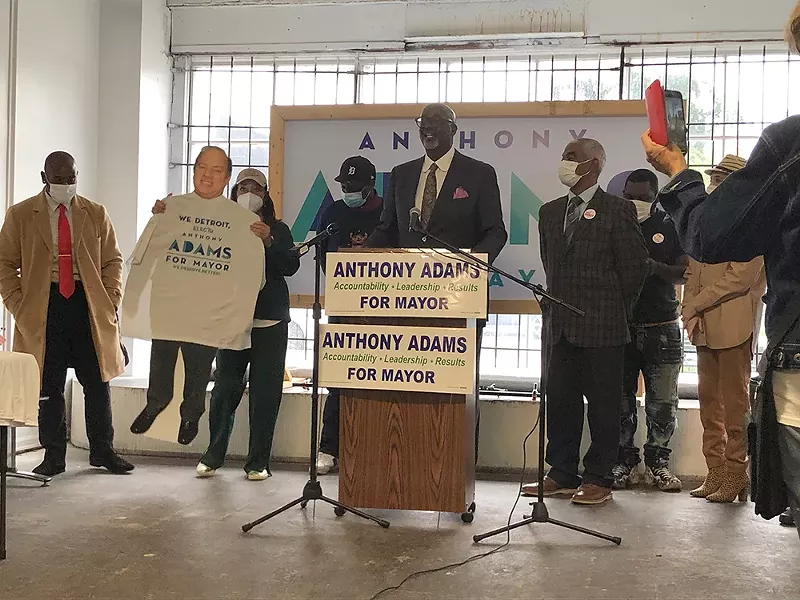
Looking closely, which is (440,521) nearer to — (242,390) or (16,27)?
(242,390)

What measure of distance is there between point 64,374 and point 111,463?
1.79 feet

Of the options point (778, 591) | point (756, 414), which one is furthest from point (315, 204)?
point (756, 414)

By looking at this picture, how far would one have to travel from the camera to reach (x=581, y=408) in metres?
4.12

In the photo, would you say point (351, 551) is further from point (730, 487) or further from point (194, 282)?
point (730, 487)

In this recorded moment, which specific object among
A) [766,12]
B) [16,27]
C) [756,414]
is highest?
[766,12]

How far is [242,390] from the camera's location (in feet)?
15.3

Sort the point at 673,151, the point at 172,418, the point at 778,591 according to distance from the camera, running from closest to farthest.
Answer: the point at 673,151, the point at 778,591, the point at 172,418

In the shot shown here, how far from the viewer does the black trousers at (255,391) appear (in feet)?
14.7

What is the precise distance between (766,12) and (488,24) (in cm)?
179

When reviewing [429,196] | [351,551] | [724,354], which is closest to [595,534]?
[351,551]

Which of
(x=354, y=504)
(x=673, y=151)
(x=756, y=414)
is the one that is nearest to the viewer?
(x=756, y=414)

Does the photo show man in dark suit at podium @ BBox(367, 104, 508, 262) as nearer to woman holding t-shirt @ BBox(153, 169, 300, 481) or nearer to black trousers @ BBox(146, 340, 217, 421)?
woman holding t-shirt @ BBox(153, 169, 300, 481)

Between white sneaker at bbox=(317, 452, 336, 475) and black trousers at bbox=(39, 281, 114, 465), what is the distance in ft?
3.78

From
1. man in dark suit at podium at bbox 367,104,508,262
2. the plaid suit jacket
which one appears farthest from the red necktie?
the plaid suit jacket
